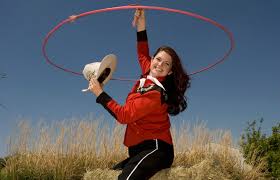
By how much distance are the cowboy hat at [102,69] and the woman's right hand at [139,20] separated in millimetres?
619

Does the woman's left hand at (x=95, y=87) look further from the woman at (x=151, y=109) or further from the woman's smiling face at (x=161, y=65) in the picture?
the woman's smiling face at (x=161, y=65)

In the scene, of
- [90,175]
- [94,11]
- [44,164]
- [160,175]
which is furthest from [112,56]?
[44,164]

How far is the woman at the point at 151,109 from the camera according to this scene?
383cm

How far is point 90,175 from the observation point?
21.2 ft

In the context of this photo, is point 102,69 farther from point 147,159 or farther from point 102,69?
point 147,159

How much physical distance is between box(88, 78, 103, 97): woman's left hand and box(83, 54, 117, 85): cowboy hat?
0.10 m

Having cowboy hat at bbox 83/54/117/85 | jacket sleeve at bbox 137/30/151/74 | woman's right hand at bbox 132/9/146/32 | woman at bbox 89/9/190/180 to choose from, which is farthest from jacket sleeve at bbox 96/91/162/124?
woman's right hand at bbox 132/9/146/32

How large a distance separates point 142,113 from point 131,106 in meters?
0.13

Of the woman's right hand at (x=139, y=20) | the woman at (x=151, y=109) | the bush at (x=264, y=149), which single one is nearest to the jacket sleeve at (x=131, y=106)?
the woman at (x=151, y=109)

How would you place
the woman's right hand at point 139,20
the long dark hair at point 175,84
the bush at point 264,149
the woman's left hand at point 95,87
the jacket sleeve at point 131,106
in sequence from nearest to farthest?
1. the jacket sleeve at point 131,106
2. the woman's left hand at point 95,87
3. the long dark hair at point 175,84
4. the woman's right hand at point 139,20
5. the bush at point 264,149

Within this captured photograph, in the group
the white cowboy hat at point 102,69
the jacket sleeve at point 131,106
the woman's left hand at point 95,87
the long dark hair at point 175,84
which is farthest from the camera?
the long dark hair at point 175,84

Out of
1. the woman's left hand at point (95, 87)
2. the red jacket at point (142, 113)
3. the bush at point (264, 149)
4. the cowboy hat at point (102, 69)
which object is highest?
the cowboy hat at point (102, 69)

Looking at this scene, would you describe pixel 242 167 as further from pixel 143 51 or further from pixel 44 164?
pixel 143 51

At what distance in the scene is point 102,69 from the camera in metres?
4.15
